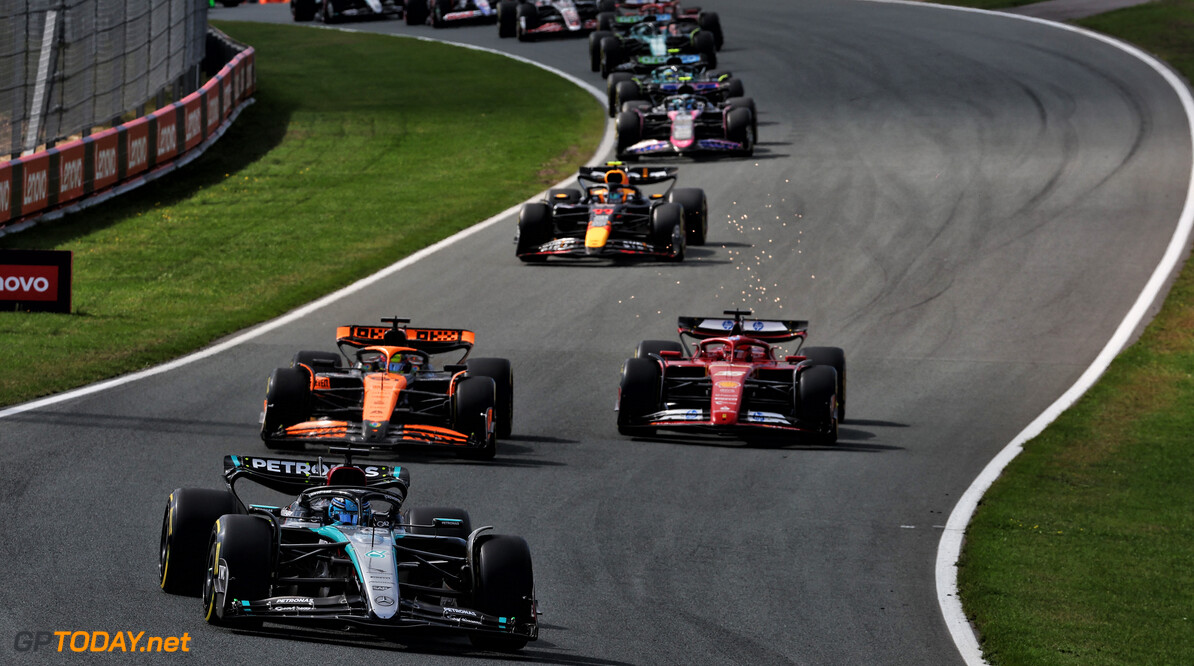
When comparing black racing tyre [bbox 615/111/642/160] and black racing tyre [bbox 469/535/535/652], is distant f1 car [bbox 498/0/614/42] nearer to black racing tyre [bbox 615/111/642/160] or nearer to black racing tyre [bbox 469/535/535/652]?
black racing tyre [bbox 615/111/642/160]

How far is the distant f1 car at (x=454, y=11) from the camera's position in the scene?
56.8 metres

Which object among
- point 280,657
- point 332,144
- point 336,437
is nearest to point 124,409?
point 336,437

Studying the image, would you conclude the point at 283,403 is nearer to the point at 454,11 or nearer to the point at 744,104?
the point at 744,104

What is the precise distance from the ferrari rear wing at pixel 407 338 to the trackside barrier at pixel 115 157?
12.1m

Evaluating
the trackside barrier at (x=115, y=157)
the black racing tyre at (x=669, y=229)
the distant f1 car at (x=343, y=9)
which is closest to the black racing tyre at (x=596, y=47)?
the trackside barrier at (x=115, y=157)

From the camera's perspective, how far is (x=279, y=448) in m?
16.3

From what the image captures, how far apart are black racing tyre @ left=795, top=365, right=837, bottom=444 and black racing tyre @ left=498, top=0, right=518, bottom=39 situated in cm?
3819

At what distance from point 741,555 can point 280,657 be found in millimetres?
4537

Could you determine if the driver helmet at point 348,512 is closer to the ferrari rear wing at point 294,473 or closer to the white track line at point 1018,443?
the ferrari rear wing at point 294,473

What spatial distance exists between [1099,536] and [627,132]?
72.4ft

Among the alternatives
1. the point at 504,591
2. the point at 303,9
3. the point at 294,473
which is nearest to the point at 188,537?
the point at 294,473

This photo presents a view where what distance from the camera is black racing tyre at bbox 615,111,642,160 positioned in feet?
116

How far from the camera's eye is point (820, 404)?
1748cm

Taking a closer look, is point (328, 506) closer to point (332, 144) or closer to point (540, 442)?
point (540, 442)
